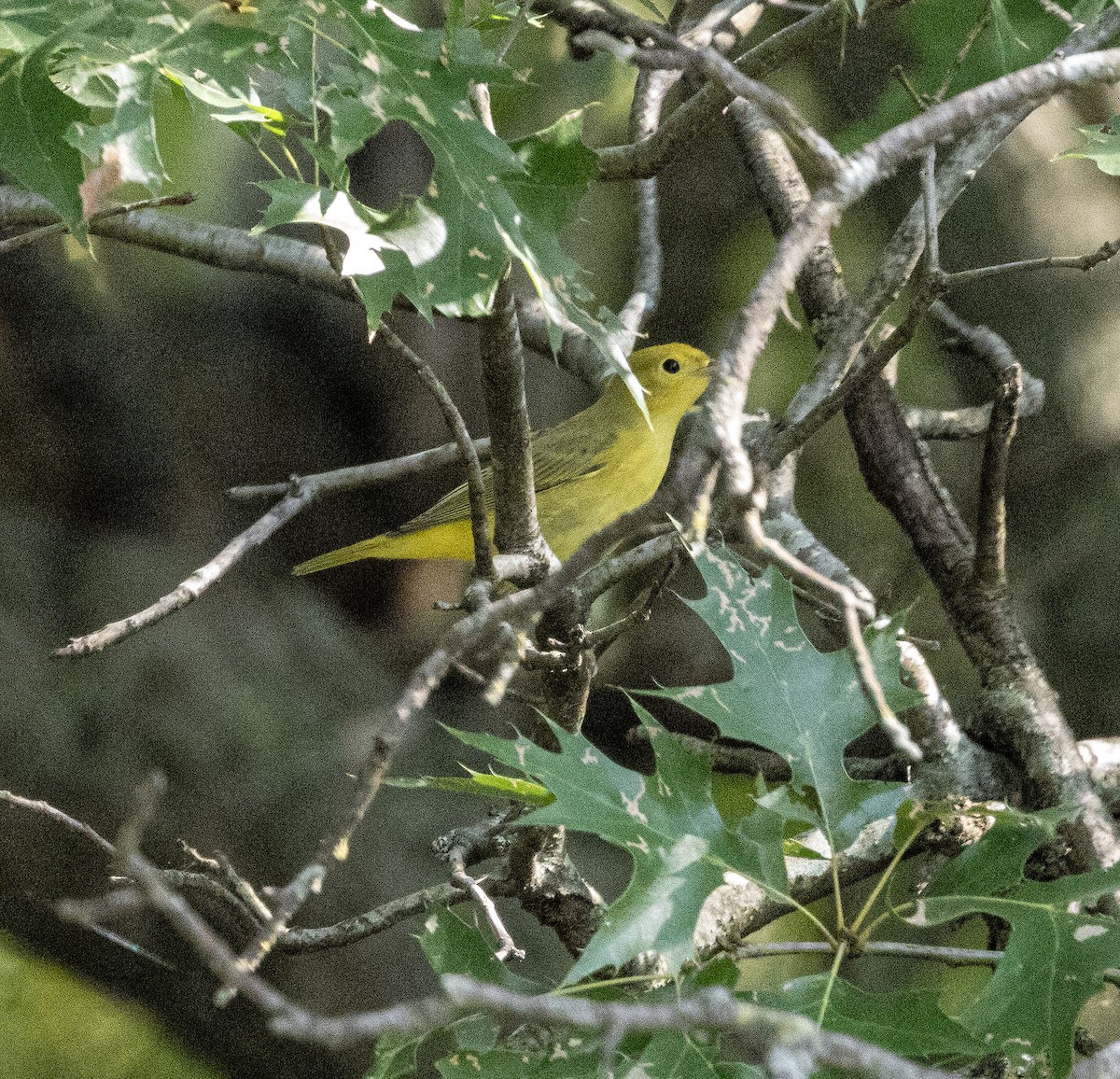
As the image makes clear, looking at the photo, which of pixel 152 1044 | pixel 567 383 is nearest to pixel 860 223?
pixel 567 383

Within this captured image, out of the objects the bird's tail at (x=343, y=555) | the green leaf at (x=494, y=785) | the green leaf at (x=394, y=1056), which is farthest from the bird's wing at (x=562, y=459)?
the green leaf at (x=394, y=1056)

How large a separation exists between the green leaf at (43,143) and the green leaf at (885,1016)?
48.2 inches

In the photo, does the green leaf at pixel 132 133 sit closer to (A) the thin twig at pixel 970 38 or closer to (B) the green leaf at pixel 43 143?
(B) the green leaf at pixel 43 143

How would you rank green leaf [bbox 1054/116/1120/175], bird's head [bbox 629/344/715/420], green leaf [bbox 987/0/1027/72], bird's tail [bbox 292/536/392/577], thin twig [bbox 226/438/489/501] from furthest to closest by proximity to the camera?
bird's head [bbox 629/344/715/420], bird's tail [bbox 292/536/392/577], thin twig [bbox 226/438/489/501], green leaf [bbox 987/0/1027/72], green leaf [bbox 1054/116/1120/175]

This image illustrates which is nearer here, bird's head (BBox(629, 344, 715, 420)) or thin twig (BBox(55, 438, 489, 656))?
thin twig (BBox(55, 438, 489, 656))

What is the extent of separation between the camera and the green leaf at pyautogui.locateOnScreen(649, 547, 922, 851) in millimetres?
1512

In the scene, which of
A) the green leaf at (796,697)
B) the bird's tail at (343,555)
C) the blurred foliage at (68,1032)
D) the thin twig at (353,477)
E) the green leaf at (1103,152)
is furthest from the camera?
the bird's tail at (343,555)

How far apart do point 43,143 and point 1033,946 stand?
151 centimetres

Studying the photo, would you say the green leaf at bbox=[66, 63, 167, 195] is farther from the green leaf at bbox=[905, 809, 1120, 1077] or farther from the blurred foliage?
the blurred foliage

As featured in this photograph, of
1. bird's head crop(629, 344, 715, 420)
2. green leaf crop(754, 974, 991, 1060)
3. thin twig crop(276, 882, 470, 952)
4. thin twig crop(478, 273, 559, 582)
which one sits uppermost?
thin twig crop(478, 273, 559, 582)

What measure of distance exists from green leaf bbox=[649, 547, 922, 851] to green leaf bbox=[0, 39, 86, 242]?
92cm

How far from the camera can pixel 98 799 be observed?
2611 mm

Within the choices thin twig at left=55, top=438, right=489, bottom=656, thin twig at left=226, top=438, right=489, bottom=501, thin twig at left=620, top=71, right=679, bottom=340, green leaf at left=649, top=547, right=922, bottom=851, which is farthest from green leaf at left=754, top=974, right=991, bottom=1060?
thin twig at left=620, top=71, right=679, bottom=340

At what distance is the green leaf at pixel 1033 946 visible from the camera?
1353 millimetres
